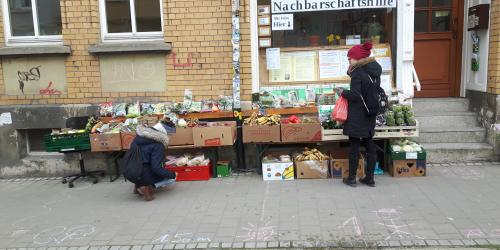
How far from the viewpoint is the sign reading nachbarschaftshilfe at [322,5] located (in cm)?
690

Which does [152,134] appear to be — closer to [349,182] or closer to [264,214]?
[264,214]

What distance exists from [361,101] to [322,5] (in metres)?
1.99

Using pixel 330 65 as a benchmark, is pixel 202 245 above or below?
below

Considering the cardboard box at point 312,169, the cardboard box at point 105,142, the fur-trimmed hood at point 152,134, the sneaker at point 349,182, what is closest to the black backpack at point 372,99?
the sneaker at point 349,182

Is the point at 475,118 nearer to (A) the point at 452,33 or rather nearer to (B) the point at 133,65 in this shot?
(A) the point at 452,33

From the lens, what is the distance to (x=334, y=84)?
7.11 metres

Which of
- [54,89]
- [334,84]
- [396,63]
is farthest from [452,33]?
[54,89]

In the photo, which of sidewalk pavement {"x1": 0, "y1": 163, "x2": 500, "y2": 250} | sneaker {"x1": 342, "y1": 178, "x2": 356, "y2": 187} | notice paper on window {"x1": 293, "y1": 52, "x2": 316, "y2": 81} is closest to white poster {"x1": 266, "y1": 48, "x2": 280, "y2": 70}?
notice paper on window {"x1": 293, "y1": 52, "x2": 316, "y2": 81}

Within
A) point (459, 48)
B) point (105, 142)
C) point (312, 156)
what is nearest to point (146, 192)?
point (105, 142)

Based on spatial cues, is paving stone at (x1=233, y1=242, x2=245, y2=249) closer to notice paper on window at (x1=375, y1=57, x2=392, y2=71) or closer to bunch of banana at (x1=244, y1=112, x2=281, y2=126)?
bunch of banana at (x1=244, y1=112, x2=281, y2=126)

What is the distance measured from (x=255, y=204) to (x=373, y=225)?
55.8 inches

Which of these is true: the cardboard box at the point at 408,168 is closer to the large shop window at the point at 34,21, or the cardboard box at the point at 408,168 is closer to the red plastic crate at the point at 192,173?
the red plastic crate at the point at 192,173

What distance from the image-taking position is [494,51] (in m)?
6.66

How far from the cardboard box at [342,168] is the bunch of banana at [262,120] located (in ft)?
3.21
